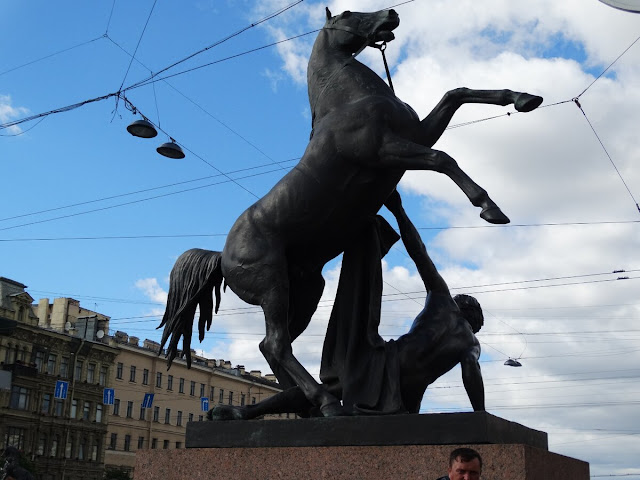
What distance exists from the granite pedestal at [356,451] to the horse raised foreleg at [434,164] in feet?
3.53

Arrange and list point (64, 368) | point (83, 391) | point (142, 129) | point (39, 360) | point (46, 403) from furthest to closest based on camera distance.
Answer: point (83, 391) < point (64, 368) < point (39, 360) < point (46, 403) < point (142, 129)

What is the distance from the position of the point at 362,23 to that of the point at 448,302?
1949 mm

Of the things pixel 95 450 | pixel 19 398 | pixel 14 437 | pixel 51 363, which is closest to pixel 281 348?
pixel 14 437

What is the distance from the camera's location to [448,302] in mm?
5152

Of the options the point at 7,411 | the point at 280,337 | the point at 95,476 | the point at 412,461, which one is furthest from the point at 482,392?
the point at 95,476

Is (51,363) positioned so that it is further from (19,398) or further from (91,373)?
(19,398)

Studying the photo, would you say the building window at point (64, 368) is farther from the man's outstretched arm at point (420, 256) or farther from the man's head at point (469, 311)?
the man's head at point (469, 311)

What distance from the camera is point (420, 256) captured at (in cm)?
528

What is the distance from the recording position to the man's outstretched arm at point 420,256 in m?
5.23

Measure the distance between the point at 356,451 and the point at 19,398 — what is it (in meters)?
45.1

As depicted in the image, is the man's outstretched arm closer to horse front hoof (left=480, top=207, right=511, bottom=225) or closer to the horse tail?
horse front hoof (left=480, top=207, right=511, bottom=225)

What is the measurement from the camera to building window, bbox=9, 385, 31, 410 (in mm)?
44719

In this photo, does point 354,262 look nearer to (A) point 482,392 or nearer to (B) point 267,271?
(B) point 267,271

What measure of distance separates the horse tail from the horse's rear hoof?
2.26 meters
